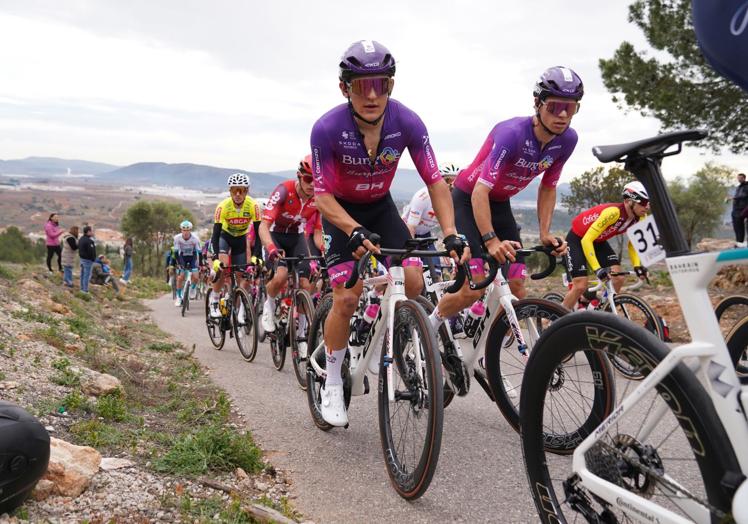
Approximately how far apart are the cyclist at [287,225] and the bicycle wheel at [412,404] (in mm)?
3777

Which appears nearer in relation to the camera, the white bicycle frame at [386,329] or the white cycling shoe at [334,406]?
the white bicycle frame at [386,329]

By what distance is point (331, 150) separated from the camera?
13.7 feet

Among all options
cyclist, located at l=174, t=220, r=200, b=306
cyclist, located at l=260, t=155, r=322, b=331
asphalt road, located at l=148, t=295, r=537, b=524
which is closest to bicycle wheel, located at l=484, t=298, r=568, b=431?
asphalt road, located at l=148, t=295, r=537, b=524

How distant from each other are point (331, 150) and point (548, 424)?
2299mm

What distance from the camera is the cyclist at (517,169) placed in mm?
4734

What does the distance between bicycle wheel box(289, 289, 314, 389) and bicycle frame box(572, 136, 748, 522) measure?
4.29 meters

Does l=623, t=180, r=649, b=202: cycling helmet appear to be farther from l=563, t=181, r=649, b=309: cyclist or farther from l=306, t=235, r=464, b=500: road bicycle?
l=306, t=235, r=464, b=500: road bicycle

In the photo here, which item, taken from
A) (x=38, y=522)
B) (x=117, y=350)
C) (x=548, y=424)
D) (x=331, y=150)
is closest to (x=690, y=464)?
(x=548, y=424)

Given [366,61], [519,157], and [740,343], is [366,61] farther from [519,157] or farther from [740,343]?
[740,343]

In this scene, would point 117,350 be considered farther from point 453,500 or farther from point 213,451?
point 453,500

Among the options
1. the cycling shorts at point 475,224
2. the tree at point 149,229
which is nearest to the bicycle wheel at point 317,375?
the cycling shorts at point 475,224

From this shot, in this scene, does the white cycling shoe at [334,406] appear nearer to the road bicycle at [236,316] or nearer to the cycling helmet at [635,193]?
the road bicycle at [236,316]

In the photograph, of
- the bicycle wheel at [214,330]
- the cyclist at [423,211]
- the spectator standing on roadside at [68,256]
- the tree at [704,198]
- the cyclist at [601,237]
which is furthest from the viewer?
the tree at [704,198]

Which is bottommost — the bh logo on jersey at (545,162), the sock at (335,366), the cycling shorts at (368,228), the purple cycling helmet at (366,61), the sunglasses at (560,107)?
the sock at (335,366)
